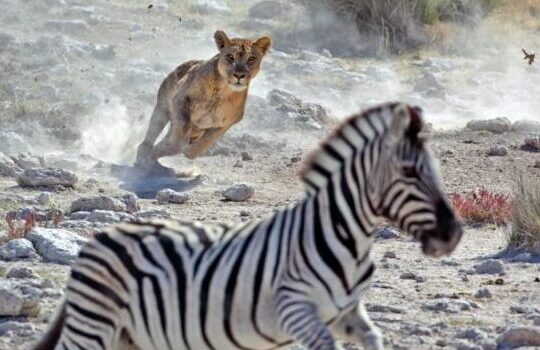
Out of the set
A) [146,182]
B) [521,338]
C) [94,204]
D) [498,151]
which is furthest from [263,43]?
[521,338]

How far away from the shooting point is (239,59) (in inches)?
668

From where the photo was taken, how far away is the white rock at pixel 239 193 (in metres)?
14.7

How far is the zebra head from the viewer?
630cm

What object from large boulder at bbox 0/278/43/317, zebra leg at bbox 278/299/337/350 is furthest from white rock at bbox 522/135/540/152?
zebra leg at bbox 278/299/337/350

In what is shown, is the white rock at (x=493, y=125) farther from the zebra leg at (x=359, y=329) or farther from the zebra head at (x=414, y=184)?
the zebra head at (x=414, y=184)

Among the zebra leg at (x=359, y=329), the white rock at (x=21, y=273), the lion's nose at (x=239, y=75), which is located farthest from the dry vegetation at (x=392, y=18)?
the zebra leg at (x=359, y=329)

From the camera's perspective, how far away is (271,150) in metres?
17.9

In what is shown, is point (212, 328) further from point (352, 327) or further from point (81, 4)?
point (81, 4)

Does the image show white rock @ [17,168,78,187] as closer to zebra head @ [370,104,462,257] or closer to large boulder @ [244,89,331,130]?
large boulder @ [244,89,331,130]

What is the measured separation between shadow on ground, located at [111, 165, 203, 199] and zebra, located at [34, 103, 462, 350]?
26.8ft

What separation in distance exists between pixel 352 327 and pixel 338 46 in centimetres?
1811

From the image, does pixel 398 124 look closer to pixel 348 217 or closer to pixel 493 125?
pixel 348 217

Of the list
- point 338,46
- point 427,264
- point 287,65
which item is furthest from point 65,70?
point 427,264

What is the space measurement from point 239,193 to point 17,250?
4.32 metres
